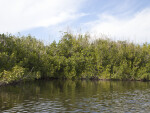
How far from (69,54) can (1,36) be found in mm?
34217

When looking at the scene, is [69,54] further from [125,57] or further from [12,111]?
[12,111]

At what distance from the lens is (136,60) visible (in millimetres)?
82438

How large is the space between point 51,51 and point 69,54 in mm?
7961

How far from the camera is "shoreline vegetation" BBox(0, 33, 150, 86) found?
76.0 meters

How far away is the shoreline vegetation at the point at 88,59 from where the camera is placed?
249 feet

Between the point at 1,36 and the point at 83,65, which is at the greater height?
the point at 1,36

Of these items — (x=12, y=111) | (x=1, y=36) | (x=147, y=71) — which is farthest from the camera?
(x=147, y=71)

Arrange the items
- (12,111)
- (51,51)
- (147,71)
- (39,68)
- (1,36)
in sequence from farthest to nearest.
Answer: (51,51), (147,71), (39,68), (1,36), (12,111)

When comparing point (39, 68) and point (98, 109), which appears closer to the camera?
point (98, 109)

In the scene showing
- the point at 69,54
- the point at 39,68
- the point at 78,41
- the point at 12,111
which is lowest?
the point at 12,111

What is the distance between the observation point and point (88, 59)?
268 ft

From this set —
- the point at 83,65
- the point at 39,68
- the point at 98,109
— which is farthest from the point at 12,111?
the point at 83,65

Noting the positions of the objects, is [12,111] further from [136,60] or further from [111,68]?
[136,60]

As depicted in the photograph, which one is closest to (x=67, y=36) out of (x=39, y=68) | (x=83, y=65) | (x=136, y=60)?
(x=83, y=65)
